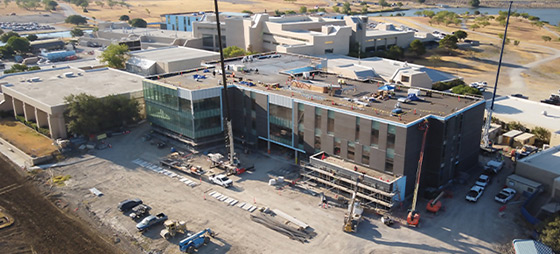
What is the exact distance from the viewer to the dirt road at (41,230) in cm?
3925

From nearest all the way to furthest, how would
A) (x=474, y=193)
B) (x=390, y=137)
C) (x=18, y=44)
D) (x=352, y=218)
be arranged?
(x=352, y=218) → (x=390, y=137) → (x=474, y=193) → (x=18, y=44)

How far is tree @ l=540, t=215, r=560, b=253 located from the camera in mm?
36056

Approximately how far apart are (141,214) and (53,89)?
40540 mm

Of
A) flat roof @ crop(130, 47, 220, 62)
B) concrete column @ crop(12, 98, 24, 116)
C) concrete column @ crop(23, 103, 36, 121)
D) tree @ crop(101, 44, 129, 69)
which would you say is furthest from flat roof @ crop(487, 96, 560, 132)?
concrete column @ crop(12, 98, 24, 116)

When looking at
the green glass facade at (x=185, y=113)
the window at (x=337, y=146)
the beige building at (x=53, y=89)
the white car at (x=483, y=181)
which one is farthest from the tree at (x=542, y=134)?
the beige building at (x=53, y=89)

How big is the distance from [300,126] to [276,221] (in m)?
14.4

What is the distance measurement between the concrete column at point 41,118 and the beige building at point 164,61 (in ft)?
81.7

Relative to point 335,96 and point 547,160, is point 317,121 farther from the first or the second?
point 547,160

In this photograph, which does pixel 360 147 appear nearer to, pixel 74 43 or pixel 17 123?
pixel 17 123

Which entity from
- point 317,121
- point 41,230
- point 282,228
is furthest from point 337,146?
point 41,230

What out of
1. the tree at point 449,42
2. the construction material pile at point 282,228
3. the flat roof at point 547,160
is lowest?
the construction material pile at point 282,228

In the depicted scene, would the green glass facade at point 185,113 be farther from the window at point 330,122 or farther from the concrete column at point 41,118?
the concrete column at point 41,118

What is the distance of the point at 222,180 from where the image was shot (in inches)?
1950

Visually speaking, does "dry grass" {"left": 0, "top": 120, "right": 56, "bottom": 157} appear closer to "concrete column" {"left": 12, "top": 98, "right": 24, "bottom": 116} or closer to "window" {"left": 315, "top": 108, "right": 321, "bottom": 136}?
"concrete column" {"left": 12, "top": 98, "right": 24, "bottom": 116}
